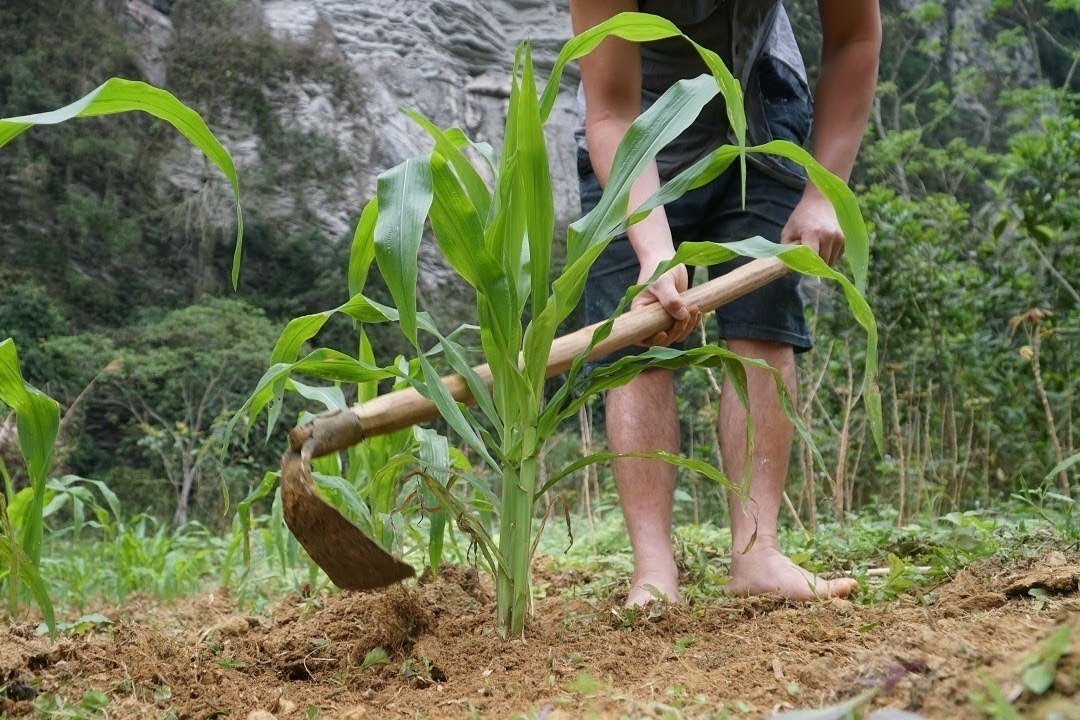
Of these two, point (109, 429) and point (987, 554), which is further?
point (109, 429)

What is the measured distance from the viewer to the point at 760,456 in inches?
58.3

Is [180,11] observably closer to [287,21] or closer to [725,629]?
[287,21]

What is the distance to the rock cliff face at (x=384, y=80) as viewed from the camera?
12.6m

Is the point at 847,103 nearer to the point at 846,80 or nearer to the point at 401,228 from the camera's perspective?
the point at 846,80

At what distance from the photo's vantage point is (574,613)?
4.41ft

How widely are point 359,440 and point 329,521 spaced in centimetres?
13

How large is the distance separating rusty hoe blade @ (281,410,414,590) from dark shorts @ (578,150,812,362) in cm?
61

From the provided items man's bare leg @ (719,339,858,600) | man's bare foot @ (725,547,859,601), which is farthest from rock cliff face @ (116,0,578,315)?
man's bare foot @ (725,547,859,601)

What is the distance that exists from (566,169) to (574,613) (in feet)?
44.0

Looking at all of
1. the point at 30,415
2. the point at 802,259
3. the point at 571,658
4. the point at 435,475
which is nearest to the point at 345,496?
the point at 435,475

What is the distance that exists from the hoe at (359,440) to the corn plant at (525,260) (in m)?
0.04

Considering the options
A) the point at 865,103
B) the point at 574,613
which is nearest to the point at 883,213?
the point at 865,103

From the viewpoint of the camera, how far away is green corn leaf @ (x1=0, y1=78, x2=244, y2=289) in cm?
92

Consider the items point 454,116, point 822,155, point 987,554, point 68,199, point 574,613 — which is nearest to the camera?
point 574,613
